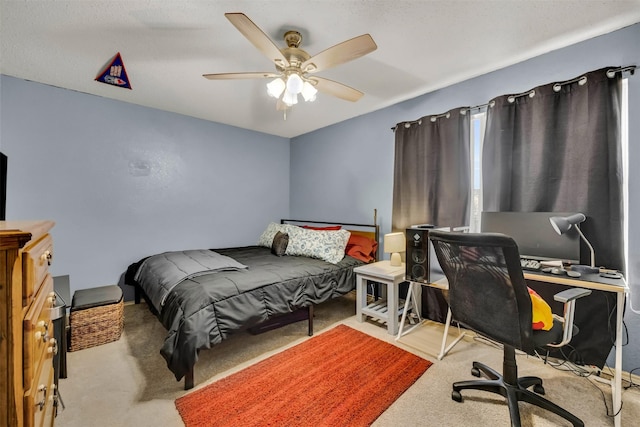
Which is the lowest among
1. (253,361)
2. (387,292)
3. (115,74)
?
(253,361)

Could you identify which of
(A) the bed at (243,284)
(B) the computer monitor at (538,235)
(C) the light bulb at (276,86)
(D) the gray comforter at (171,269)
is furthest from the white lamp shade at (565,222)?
(D) the gray comforter at (171,269)

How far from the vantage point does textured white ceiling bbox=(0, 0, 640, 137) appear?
66.6 inches

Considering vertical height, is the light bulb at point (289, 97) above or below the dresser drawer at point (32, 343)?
above

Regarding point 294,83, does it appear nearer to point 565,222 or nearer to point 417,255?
point 417,255

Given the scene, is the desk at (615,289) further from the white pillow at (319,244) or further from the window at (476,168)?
the white pillow at (319,244)

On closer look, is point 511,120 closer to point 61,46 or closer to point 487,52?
point 487,52

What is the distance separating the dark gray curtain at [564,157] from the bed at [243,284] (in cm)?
154

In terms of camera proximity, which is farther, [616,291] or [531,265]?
[531,265]

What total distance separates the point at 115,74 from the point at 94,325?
224cm

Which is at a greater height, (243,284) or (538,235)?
(538,235)

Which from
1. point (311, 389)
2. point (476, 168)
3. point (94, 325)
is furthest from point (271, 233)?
point (476, 168)

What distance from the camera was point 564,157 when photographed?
81.4 inches

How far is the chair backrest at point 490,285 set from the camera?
4.40ft

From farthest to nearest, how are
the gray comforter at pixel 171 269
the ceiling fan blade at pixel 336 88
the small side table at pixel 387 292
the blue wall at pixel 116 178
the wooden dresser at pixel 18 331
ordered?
the blue wall at pixel 116 178, the small side table at pixel 387 292, the gray comforter at pixel 171 269, the ceiling fan blade at pixel 336 88, the wooden dresser at pixel 18 331
